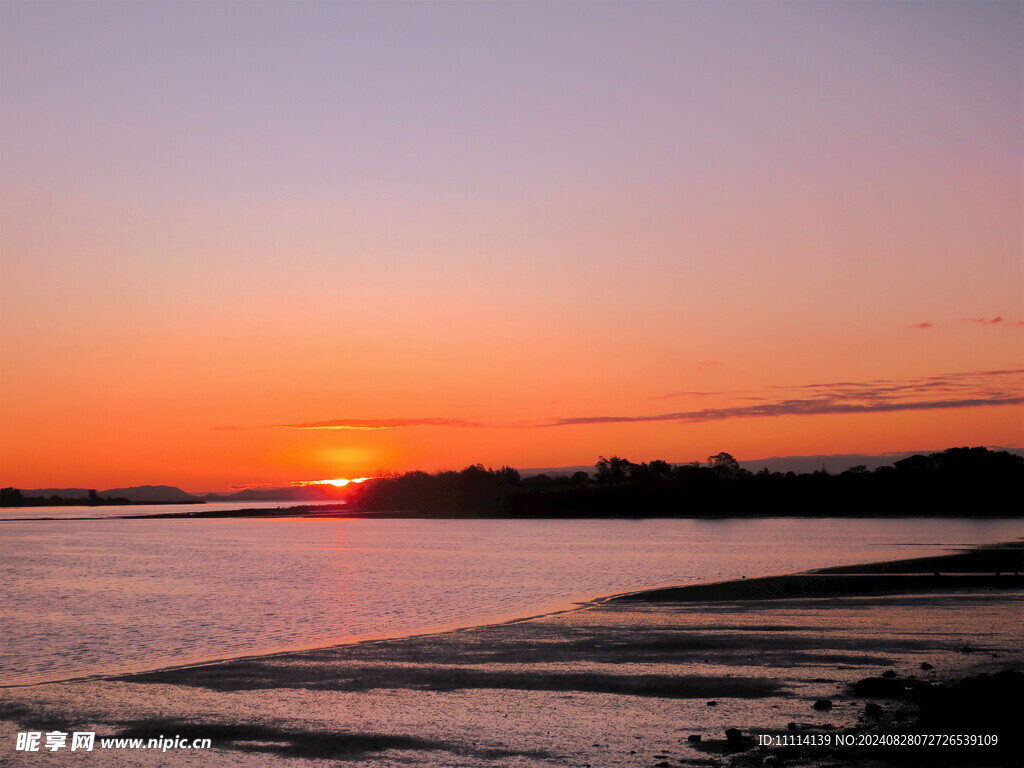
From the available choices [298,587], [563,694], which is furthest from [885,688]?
[298,587]

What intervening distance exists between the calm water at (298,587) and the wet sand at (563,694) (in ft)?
14.7

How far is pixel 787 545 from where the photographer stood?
8806 cm

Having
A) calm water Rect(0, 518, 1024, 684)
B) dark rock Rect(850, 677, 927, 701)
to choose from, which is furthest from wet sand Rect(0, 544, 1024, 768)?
calm water Rect(0, 518, 1024, 684)

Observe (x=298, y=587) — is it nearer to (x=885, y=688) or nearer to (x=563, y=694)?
(x=563, y=694)

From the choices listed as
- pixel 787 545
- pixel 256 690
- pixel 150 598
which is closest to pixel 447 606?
pixel 150 598

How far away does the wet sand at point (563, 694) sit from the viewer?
15148 millimetres

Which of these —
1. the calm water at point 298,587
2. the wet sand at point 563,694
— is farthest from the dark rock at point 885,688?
the calm water at point 298,587

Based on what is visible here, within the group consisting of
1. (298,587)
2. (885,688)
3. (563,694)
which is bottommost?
(298,587)

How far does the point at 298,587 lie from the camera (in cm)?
5059

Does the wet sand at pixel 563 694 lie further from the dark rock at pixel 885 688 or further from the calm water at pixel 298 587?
the calm water at pixel 298 587

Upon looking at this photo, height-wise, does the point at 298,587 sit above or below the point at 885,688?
below

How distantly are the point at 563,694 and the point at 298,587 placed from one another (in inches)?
1333

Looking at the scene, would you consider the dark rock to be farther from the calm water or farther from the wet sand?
the calm water

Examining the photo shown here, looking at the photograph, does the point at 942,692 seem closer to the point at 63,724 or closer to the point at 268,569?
the point at 63,724
